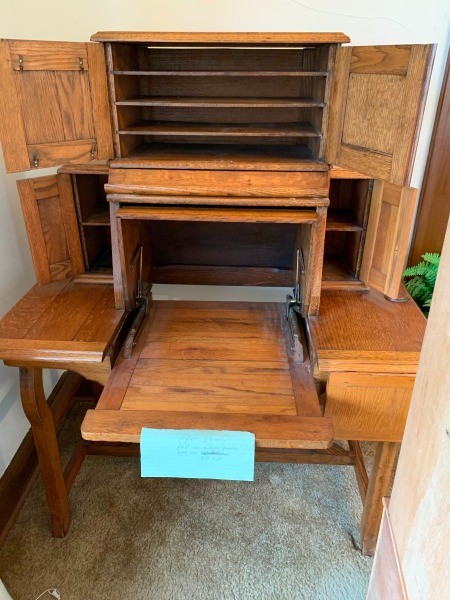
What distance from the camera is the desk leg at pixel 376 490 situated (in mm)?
1402

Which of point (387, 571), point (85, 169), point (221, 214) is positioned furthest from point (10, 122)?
point (387, 571)

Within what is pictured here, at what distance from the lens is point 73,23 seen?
164cm

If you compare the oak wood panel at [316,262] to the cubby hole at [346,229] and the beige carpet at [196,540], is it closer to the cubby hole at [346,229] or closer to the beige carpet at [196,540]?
the cubby hole at [346,229]

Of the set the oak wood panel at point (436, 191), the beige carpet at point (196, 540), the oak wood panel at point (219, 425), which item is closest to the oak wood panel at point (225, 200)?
the oak wood panel at point (219, 425)

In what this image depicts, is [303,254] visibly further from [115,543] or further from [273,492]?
[115,543]

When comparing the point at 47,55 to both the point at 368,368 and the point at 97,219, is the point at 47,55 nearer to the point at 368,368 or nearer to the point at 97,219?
the point at 97,219

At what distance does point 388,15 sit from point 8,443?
2.07 m

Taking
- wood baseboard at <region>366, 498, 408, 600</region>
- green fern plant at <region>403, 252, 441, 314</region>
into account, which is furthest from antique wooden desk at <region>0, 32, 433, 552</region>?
green fern plant at <region>403, 252, 441, 314</region>

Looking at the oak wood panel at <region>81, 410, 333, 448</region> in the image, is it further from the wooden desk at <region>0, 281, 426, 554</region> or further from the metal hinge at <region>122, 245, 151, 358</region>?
the metal hinge at <region>122, 245, 151, 358</region>

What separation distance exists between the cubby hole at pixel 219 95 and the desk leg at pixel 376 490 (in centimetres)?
90

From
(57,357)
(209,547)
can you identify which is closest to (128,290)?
(57,357)

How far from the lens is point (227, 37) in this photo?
3.62 ft

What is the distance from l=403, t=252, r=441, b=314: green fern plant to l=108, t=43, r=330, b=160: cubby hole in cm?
76

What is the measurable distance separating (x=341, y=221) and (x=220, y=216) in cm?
51
